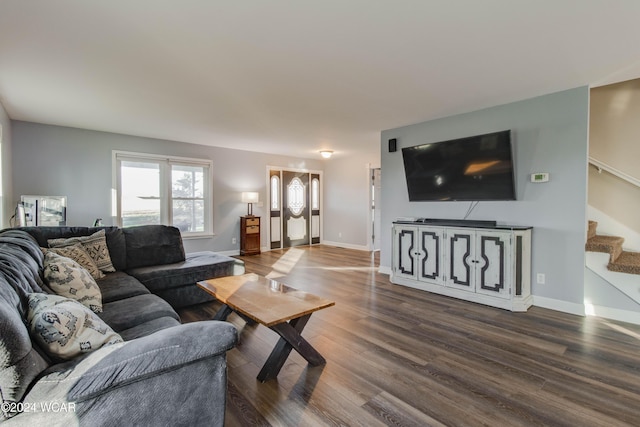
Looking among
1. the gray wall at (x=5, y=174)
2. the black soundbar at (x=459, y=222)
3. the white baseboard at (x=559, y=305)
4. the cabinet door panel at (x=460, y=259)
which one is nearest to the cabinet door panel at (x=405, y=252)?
the black soundbar at (x=459, y=222)

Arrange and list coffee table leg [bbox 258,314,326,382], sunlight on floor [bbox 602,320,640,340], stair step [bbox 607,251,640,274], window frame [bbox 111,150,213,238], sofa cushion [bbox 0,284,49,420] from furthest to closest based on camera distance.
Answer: window frame [bbox 111,150,213,238] < stair step [bbox 607,251,640,274] < sunlight on floor [bbox 602,320,640,340] < coffee table leg [bbox 258,314,326,382] < sofa cushion [bbox 0,284,49,420]

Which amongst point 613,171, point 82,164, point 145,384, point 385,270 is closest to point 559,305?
point 613,171

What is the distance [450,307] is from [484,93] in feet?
7.78

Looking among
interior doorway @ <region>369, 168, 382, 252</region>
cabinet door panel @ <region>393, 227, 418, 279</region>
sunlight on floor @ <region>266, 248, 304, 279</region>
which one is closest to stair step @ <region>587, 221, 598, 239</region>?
cabinet door panel @ <region>393, 227, 418, 279</region>

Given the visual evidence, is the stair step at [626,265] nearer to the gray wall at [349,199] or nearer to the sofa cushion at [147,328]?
the sofa cushion at [147,328]

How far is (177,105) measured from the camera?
3566mm

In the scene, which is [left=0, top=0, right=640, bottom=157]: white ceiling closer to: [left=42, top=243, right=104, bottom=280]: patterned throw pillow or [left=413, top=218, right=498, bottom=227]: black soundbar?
[left=413, top=218, right=498, bottom=227]: black soundbar

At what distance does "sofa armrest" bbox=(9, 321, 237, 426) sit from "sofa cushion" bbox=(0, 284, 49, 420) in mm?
40

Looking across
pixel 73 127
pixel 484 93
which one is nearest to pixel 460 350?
pixel 484 93

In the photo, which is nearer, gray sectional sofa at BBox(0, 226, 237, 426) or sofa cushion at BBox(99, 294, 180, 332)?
gray sectional sofa at BBox(0, 226, 237, 426)

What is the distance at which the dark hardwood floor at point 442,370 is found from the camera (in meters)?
1.65

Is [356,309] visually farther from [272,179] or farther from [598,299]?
[272,179]

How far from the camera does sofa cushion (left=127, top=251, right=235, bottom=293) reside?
3.02 metres

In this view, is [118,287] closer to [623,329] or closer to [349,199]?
[623,329]
